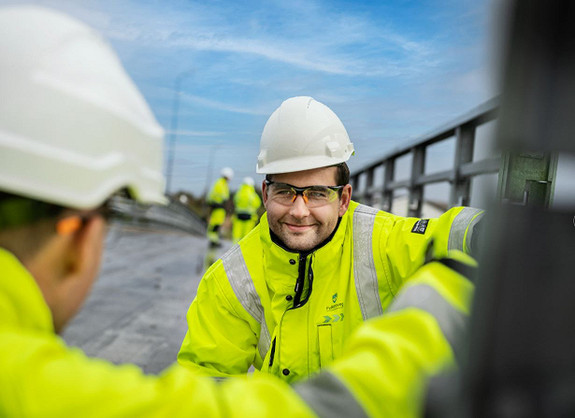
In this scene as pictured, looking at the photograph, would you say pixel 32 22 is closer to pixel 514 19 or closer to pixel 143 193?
pixel 143 193

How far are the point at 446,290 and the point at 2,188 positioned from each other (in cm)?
92

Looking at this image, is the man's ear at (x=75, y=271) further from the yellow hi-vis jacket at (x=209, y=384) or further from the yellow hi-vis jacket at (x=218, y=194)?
the yellow hi-vis jacket at (x=218, y=194)

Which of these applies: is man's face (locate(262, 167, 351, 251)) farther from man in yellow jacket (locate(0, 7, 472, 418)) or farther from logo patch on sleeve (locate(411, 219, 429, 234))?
man in yellow jacket (locate(0, 7, 472, 418))

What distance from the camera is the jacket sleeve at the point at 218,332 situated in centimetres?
221

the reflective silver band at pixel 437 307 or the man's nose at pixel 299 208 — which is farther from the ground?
the man's nose at pixel 299 208

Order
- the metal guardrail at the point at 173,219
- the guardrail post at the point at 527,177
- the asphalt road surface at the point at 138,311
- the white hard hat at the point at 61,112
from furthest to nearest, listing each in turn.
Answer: the metal guardrail at the point at 173,219
the asphalt road surface at the point at 138,311
the guardrail post at the point at 527,177
the white hard hat at the point at 61,112

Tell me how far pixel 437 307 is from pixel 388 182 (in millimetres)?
6079

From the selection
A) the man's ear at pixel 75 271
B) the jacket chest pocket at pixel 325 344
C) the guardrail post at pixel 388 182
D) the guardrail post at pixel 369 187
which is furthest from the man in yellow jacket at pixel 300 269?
the guardrail post at pixel 369 187

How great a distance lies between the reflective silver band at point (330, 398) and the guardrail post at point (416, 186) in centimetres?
456

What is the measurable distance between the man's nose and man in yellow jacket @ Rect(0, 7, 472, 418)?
1231 millimetres

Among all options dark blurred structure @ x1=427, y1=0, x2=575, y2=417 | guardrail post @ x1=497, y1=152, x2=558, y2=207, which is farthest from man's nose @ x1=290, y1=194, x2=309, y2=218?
dark blurred structure @ x1=427, y1=0, x2=575, y2=417

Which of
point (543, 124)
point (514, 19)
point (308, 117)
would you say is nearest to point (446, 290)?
point (543, 124)

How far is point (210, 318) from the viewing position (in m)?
2.28

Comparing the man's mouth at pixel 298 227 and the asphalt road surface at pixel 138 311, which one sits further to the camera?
the asphalt road surface at pixel 138 311
